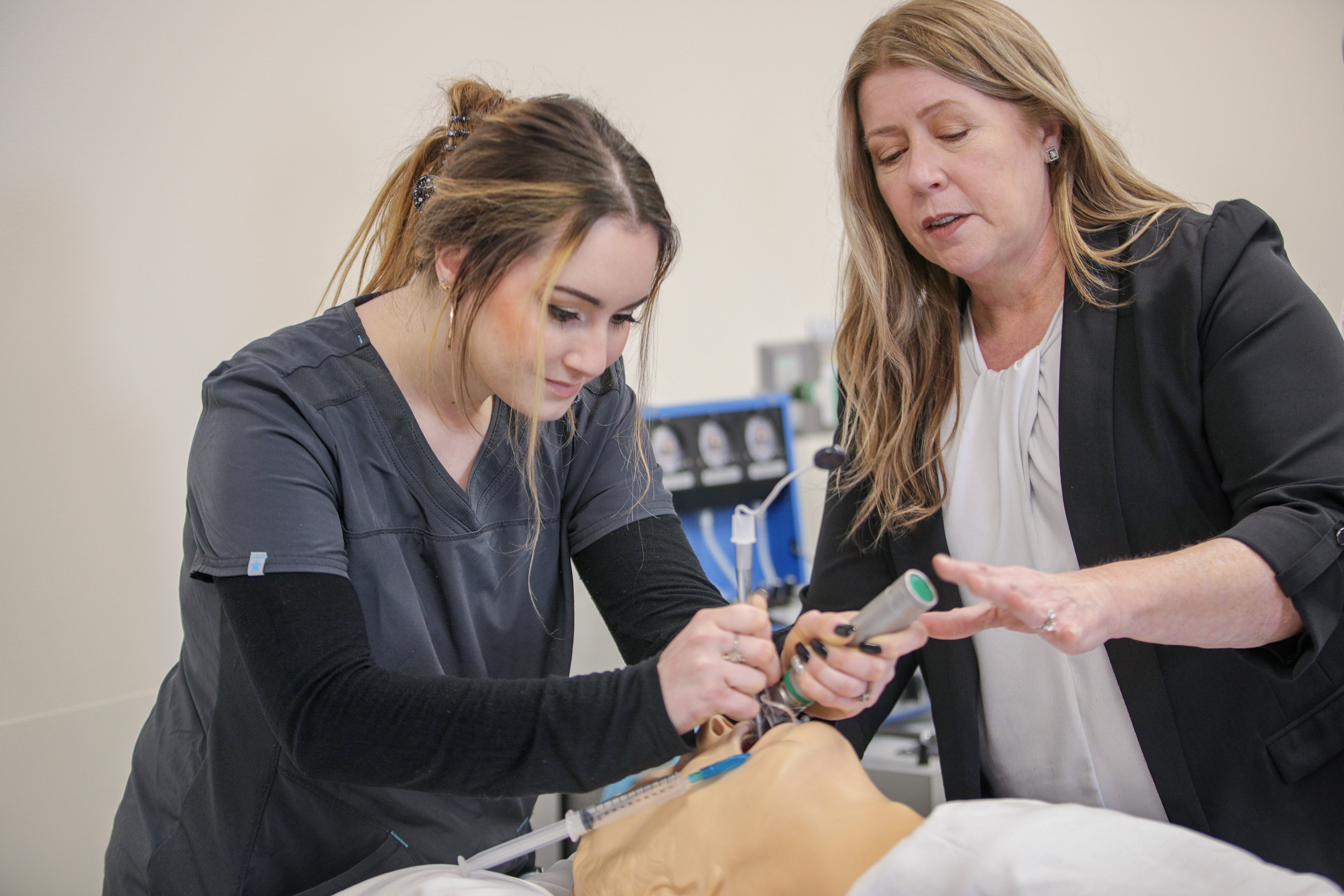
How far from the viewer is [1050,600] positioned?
809 millimetres

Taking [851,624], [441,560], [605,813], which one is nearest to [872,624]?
[851,624]

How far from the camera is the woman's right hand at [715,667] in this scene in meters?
0.86

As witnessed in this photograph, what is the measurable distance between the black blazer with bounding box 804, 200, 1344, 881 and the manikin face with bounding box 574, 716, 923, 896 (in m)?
0.37

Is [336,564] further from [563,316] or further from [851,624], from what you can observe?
[851,624]

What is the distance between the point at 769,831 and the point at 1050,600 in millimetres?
333

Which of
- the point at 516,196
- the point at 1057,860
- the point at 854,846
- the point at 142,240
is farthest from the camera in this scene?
the point at 142,240

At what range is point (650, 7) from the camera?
2223mm

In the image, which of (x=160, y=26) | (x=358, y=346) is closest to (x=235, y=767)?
(x=358, y=346)

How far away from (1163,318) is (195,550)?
109cm

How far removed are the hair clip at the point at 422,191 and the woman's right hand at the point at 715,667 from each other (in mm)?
611

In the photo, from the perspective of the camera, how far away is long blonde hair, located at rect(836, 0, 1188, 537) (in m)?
1.12

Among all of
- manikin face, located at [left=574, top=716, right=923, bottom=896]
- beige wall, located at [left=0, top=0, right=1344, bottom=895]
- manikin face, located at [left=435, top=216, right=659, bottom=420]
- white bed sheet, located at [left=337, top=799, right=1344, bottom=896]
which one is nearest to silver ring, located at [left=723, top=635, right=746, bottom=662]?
manikin face, located at [left=574, top=716, right=923, bottom=896]

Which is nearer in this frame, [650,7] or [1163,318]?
[1163,318]

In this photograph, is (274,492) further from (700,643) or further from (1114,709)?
(1114,709)
